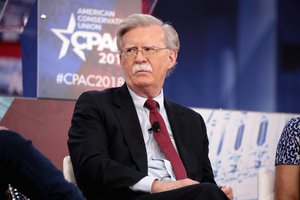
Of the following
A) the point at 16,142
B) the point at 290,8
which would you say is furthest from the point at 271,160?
the point at 16,142

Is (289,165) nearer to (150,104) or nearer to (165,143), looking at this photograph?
(165,143)

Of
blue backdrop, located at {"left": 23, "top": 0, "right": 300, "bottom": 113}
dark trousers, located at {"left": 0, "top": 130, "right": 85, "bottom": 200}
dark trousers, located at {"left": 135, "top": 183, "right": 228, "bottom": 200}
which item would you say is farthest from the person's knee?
blue backdrop, located at {"left": 23, "top": 0, "right": 300, "bottom": 113}

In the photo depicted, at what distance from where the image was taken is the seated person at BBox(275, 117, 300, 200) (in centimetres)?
273

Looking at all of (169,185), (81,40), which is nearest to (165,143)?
(169,185)

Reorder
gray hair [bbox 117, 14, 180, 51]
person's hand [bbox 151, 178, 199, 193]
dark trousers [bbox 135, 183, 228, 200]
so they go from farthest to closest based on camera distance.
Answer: gray hair [bbox 117, 14, 180, 51] < person's hand [bbox 151, 178, 199, 193] < dark trousers [bbox 135, 183, 228, 200]

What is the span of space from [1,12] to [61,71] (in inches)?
20.5

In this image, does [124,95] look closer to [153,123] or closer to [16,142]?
[153,123]

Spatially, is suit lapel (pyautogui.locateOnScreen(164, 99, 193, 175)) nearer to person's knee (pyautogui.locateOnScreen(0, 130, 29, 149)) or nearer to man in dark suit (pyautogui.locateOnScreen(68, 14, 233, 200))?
man in dark suit (pyautogui.locateOnScreen(68, 14, 233, 200))

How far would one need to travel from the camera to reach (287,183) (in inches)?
108

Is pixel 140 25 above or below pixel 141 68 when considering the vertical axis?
above

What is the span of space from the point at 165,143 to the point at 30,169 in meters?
1.18

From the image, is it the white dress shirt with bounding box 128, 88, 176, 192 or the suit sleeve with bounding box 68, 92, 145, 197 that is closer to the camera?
the suit sleeve with bounding box 68, 92, 145, 197

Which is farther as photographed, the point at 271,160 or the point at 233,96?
the point at 233,96

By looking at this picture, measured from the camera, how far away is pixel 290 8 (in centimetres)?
503
